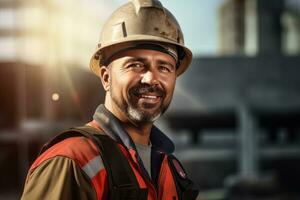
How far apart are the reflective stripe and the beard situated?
39cm

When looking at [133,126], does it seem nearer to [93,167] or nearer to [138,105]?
[138,105]

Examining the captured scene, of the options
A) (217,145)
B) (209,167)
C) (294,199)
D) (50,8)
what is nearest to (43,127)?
(50,8)

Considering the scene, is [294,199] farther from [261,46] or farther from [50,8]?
[50,8]

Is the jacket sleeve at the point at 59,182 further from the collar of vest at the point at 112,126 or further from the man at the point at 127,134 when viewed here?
the collar of vest at the point at 112,126

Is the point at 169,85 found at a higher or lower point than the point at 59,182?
higher

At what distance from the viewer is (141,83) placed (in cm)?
233

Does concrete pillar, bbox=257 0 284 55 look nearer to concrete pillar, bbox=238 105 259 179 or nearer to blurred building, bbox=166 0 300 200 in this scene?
blurred building, bbox=166 0 300 200

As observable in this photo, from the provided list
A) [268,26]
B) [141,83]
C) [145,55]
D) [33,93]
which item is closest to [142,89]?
[141,83]

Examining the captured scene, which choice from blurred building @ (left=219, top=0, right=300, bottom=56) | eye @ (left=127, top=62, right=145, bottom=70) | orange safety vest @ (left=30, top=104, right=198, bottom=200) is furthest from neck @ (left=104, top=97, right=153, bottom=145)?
blurred building @ (left=219, top=0, right=300, bottom=56)

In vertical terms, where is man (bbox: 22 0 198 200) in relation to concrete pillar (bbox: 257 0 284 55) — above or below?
below

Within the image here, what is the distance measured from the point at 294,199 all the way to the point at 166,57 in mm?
29206

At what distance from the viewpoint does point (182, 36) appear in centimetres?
269

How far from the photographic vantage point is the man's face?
233 centimetres

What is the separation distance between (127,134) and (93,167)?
0.38 meters
